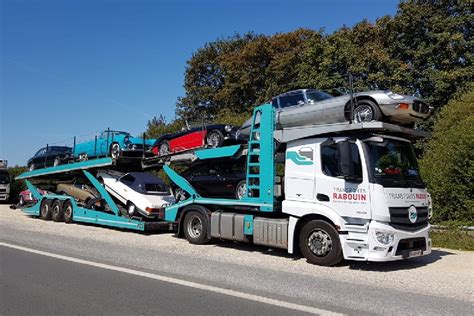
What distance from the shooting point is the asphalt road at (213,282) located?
5.61 meters

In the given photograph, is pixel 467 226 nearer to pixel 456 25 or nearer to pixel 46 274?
pixel 46 274

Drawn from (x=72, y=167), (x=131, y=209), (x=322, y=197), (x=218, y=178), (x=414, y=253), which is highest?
(x=72, y=167)

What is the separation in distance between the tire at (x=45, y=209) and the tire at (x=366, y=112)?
41.3 feet

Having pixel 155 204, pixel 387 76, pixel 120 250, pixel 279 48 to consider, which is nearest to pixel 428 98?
pixel 387 76

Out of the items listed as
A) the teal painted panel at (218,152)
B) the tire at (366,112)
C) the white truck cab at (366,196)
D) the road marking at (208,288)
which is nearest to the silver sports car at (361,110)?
the tire at (366,112)

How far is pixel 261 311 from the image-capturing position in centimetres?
542

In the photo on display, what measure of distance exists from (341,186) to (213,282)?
3021 millimetres

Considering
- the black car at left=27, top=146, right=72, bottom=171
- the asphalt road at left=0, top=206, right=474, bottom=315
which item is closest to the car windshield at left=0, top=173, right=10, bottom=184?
the black car at left=27, top=146, right=72, bottom=171

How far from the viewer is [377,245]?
7.75 m

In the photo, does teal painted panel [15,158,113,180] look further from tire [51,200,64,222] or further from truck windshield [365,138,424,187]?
truck windshield [365,138,424,187]

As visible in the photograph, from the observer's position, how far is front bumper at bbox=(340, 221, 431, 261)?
7.75 m

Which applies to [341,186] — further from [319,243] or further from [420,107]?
[420,107]

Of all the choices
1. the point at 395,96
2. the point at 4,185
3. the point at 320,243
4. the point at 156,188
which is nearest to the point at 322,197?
the point at 320,243

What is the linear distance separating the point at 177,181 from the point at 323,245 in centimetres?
499
